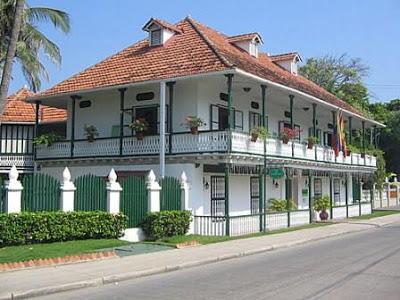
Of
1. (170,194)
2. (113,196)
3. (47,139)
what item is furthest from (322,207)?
(113,196)

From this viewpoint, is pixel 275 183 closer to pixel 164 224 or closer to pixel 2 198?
pixel 164 224

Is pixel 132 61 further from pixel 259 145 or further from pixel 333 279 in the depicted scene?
pixel 333 279

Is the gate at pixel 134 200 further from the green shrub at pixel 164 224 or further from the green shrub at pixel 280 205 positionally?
the green shrub at pixel 280 205

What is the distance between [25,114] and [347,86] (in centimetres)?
4030

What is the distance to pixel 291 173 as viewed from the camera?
28578 millimetres

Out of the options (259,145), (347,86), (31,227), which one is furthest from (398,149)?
(31,227)

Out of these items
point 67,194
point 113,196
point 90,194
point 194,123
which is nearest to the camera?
point 67,194

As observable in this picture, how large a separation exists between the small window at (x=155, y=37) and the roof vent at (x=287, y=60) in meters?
9.66

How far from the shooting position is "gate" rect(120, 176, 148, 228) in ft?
65.2

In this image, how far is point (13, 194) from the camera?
16250mm

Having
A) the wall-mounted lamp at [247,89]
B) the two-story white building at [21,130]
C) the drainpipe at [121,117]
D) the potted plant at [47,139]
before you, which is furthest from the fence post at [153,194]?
the two-story white building at [21,130]

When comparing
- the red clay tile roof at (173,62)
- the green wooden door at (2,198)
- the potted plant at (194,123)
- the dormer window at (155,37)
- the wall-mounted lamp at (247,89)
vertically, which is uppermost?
the dormer window at (155,37)

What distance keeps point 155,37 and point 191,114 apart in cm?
578

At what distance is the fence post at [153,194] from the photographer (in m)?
20.4
